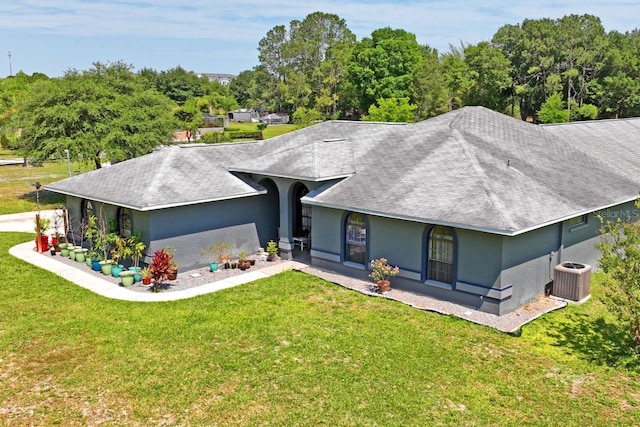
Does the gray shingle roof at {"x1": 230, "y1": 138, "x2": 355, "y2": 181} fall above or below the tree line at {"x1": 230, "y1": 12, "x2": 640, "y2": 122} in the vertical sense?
below

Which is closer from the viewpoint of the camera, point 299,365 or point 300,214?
point 299,365

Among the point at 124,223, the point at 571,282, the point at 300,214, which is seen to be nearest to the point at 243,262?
the point at 300,214

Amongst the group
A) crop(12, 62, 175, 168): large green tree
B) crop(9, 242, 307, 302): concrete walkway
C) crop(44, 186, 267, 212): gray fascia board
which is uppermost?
crop(12, 62, 175, 168): large green tree

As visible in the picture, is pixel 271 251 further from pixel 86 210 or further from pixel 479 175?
pixel 479 175

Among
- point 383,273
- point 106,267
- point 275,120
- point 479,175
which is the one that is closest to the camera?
point 479,175

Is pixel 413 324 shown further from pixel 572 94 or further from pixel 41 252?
pixel 572 94

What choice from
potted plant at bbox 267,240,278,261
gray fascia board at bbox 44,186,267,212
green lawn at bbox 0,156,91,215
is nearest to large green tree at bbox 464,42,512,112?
green lawn at bbox 0,156,91,215

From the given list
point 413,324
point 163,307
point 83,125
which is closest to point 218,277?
point 163,307

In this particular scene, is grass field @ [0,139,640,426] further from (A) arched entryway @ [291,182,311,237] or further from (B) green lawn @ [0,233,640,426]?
(A) arched entryway @ [291,182,311,237]
